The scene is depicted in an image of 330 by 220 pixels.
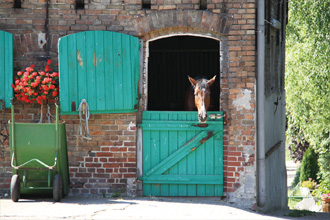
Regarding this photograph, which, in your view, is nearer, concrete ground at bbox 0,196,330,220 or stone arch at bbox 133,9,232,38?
concrete ground at bbox 0,196,330,220

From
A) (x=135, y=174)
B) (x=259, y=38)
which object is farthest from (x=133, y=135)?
(x=259, y=38)

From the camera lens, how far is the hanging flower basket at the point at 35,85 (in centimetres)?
945

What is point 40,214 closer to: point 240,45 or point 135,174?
point 135,174

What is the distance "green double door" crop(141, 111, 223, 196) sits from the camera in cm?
986

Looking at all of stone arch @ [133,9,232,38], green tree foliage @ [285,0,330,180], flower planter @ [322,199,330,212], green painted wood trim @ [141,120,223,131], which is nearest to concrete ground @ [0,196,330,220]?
green painted wood trim @ [141,120,223,131]

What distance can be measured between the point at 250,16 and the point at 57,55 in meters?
3.36

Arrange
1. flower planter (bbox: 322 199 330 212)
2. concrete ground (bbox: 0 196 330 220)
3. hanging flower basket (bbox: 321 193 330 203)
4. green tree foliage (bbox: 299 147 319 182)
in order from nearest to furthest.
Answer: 1. concrete ground (bbox: 0 196 330 220)
2. flower planter (bbox: 322 199 330 212)
3. hanging flower basket (bbox: 321 193 330 203)
4. green tree foliage (bbox: 299 147 319 182)

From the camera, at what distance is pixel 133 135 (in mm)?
9859

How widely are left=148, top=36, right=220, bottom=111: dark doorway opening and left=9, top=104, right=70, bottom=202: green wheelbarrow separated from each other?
396cm

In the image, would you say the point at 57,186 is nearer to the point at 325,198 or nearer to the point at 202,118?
the point at 202,118

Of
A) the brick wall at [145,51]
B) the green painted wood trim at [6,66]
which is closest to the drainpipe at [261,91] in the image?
the brick wall at [145,51]

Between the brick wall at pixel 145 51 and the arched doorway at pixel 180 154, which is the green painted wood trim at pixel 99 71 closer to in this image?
the brick wall at pixel 145 51

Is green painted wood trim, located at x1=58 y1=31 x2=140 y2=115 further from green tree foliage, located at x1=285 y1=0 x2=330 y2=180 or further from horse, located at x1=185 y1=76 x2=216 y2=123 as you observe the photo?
green tree foliage, located at x1=285 y1=0 x2=330 y2=180

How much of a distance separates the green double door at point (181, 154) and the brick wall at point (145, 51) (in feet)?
0.66
